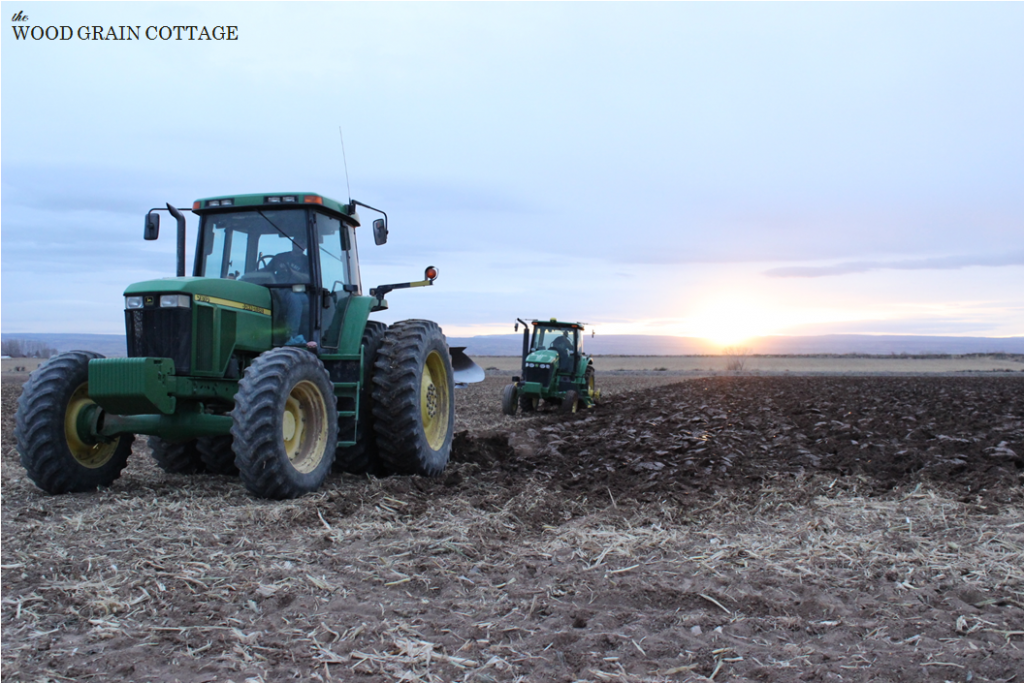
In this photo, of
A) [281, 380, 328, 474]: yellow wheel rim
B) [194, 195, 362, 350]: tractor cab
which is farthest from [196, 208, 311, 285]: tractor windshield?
[281, 380, 328, 474]: yellow wheel rim

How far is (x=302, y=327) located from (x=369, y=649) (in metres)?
4.46

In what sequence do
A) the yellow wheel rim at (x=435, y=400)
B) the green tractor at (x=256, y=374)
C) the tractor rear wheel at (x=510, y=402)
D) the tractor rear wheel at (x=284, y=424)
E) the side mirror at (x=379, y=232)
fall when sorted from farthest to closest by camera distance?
the tractor rear wheel at (x=510, y=402), the yellow wheel rim at (x=435, y=400), the side mirror at (x=379, y=232), the green tractor at (x=256, y=374), the tractor rear wheel at (x=284, y=424)

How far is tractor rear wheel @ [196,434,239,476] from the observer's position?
806cm

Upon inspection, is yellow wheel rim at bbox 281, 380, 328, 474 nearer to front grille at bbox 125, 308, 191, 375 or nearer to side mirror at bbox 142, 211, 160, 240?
front grille at bbox 125, 308, 191, 375

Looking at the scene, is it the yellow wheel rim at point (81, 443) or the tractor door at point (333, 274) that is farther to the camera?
the tractor door at point (333, 274)

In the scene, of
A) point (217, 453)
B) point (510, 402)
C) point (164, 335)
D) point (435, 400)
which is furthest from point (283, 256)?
point (510, 402)

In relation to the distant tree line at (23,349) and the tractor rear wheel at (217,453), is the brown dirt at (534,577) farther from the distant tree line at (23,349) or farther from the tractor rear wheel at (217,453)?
the distant tree line at (23,349)

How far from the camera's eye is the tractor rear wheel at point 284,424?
6.06 meters

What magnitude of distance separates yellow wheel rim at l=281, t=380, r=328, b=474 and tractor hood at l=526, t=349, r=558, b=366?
11.2 metres

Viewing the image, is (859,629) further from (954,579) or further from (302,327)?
(302,327)

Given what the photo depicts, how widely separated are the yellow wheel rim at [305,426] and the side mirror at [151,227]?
91.2 inches

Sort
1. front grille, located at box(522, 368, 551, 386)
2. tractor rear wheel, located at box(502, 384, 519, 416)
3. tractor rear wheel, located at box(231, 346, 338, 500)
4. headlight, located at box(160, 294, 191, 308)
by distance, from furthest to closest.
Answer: front grille, located at box(522, 368, 551, 386)
tractor rear wheel, located at box(502, 384, 519, 416)
headlight, located at box(160, 294, 191, 308)
tractor rear wheel, located at box(231, 346, 338, 500)

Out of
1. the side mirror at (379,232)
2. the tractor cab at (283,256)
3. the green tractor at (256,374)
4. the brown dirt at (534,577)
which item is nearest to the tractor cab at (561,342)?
the green tractor at (256,374)

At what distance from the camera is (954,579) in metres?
4.81
